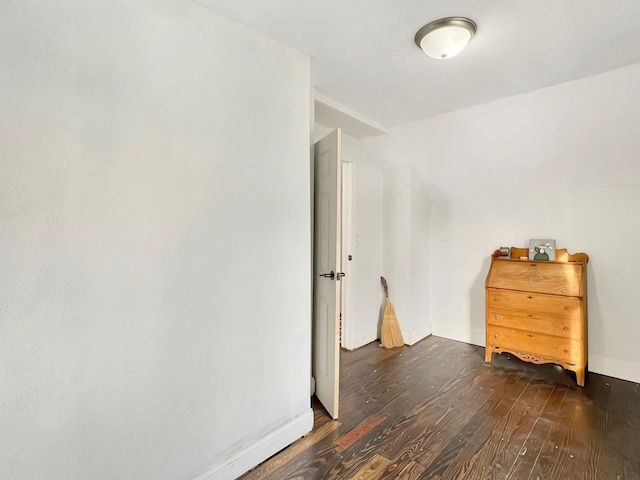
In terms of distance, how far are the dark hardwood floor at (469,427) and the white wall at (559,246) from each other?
1.31 ft

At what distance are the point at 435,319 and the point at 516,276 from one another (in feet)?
3.81

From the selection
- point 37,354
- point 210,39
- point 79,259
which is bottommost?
point 37,354

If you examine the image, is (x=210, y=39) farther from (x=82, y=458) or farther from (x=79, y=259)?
(x=82, y=458)

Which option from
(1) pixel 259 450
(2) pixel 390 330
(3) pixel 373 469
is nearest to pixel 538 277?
(2) pixel 390 330

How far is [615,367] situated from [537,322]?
2.46 feet

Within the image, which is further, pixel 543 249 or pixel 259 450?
pixel 543 249

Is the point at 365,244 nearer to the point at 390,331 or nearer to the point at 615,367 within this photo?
the point at 390,331

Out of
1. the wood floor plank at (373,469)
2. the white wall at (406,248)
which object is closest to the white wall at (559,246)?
the white wall at (406,248)

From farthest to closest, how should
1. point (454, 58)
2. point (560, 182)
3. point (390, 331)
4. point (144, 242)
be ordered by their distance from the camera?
point (390, 331), point (560, 182), point (454, 58), point (144, 242)

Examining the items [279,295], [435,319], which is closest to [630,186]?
[435,319]

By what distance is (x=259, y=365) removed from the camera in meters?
1.80

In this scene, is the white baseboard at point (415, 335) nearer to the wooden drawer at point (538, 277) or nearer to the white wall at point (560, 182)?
the white wall at point (560, 182)

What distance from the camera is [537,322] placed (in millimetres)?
2795

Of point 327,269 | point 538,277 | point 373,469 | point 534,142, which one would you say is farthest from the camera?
point 538,277
